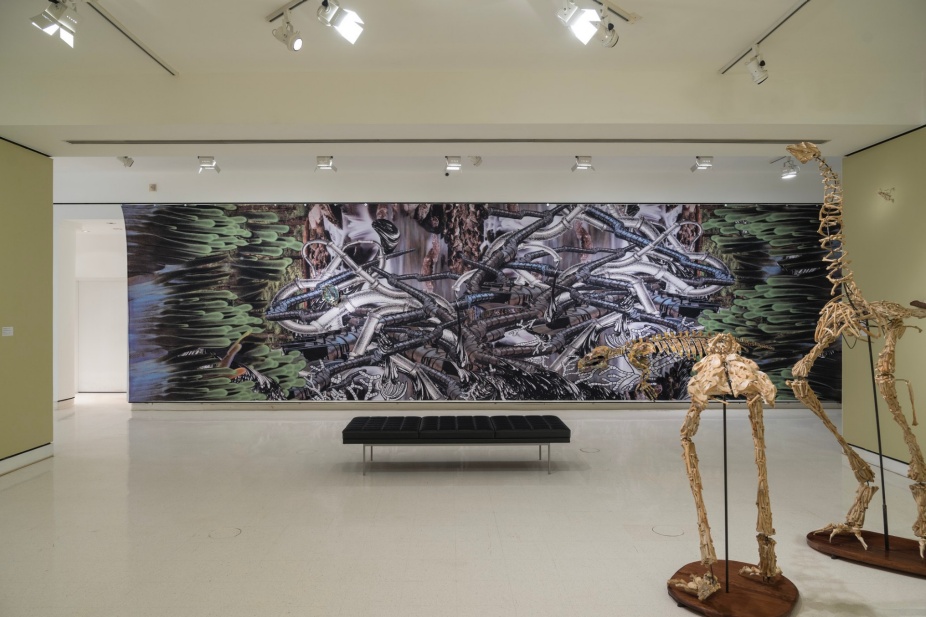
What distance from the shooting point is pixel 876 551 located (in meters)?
4.21

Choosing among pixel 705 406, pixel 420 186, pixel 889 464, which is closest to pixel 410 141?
pixel 420 186

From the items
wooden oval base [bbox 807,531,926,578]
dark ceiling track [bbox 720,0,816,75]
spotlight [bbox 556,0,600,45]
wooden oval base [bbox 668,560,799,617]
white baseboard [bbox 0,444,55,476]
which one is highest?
dark ceiling track [bbox 720,0,816,75]

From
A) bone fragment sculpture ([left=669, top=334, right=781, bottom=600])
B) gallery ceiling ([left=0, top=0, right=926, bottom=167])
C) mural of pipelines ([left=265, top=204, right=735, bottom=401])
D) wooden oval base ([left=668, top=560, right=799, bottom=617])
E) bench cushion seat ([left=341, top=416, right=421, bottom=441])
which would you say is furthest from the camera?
mural of pipelines ([left=265, top=204, right=735, bottom=401])

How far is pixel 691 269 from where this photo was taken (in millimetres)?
9914

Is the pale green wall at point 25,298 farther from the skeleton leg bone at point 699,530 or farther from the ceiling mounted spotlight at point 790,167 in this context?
the ceiling mounted spotlight at point 790,167

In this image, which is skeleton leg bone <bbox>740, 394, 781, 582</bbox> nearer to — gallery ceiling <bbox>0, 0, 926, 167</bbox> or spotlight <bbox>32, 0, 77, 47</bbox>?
gallery ceiling <bbox>0, 0, 926, 167</bbox>

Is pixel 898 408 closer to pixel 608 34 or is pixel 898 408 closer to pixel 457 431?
pixel 608 34

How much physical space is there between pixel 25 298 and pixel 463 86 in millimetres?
5384

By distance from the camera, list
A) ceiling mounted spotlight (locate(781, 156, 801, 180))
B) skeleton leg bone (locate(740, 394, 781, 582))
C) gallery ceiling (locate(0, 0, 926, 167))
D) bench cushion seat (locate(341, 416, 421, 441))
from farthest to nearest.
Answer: ceiling mounted spotlight (locate(781, 156, 801, 180))
bench cushion seat (locate(341, 416, 421, 441))
gallery ceiling (locate(0, 0, 926, 167))
skeleton leg bone (locate(740, 394, 781, 582))

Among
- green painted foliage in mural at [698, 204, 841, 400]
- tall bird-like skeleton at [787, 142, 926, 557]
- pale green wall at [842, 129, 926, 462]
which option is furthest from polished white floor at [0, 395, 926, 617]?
green painted foliage in mural at [698, 204, 841, 400]

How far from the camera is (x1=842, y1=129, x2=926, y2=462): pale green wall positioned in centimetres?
620

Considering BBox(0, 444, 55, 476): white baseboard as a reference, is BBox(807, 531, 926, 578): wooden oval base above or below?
below

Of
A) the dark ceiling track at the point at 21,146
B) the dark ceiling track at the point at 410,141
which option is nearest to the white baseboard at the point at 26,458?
the dark ceiling track at the point at 21,146

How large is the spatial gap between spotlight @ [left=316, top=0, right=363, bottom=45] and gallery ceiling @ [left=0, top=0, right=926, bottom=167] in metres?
0.70
